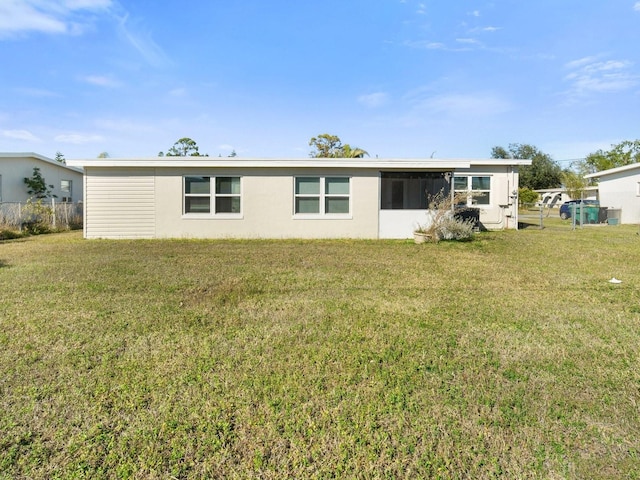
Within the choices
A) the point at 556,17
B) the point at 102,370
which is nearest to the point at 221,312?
the point at 102,370

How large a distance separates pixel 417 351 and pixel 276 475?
1990 mm

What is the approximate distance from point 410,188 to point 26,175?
675 inches

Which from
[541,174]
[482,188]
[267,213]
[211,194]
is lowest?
[267,213]

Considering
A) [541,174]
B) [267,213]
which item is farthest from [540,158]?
[267,213]

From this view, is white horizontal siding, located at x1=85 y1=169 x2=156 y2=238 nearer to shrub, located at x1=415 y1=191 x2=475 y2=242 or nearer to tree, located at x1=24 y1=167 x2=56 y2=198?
tree, located at x1=24 y1=167 x2=56 y2=198

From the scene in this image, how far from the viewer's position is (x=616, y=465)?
2.16 m

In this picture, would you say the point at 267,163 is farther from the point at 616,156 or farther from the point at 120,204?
the point at 616,156

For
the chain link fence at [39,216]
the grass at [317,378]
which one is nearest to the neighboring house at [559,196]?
the grass at [317,378]

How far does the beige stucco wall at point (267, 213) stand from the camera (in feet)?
41.3

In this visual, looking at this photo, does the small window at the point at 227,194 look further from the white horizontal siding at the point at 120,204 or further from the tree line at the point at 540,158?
the tree line at the point at 540,158

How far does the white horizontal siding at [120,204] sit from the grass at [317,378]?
20.5 ft

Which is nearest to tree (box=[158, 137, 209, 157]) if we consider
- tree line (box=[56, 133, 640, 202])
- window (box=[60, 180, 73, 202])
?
tree line (box=[56, 133, 640, 202])

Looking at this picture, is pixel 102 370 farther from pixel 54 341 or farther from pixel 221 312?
pixel 221 312

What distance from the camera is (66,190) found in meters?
20.4
